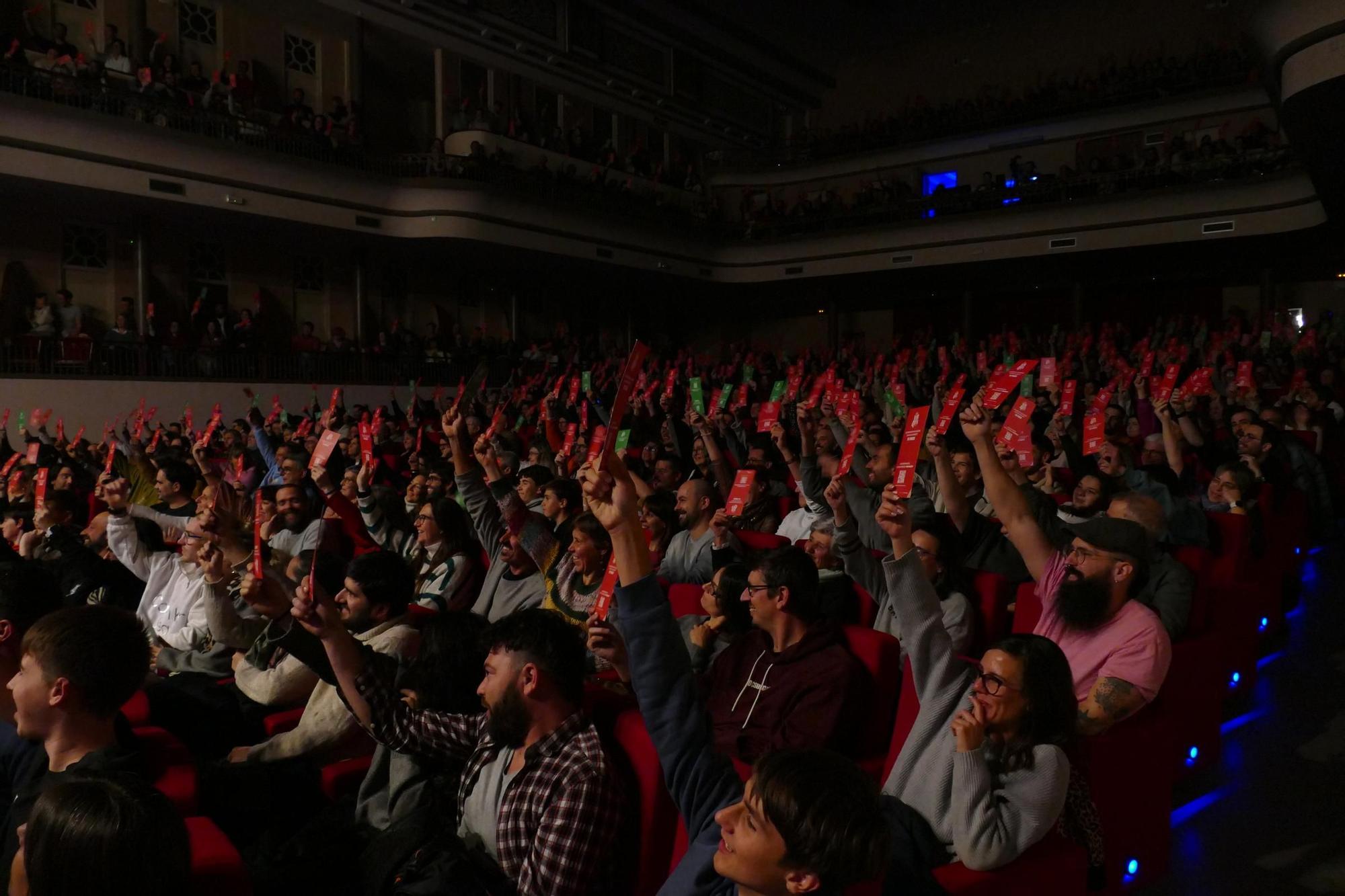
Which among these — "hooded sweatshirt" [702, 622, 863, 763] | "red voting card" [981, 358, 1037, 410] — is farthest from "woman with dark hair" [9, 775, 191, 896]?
"red voting card" [981, 358, 1037, 410]

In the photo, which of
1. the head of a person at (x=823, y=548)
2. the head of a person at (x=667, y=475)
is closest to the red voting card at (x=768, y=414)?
the head of a person at (x=667, y=475)

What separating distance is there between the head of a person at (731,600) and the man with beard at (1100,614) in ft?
2.42

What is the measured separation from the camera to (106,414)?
1099 cm

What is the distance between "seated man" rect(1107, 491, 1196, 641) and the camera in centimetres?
263

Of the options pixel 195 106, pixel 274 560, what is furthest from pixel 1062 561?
pixel 195 106

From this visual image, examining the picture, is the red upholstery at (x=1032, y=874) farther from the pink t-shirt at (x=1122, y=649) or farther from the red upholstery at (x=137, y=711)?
the red upholstery at (x=137, y=711)

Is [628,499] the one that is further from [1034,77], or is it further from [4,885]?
[1034,77]

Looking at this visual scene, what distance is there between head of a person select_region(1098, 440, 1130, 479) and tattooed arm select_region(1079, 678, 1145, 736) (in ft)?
7.21

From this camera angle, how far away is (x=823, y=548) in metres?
2.89

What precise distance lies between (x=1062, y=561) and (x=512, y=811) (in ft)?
5.27

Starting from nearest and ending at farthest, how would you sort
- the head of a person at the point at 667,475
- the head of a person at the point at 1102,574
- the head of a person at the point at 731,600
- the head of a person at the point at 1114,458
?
the head of a person at the point at 1102,574, the head of a person at the point at 731,600, the head of a person at the point at 1114,458, the head of a person at the point at 667,475

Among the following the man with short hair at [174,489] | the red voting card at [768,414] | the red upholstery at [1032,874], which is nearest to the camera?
the red upholstery at [1032,874]

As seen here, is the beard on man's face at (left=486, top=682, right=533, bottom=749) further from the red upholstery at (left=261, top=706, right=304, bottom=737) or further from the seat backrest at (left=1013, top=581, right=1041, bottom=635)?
the seat backrest at (left=1013, top=581, right=1041, bottom=635)

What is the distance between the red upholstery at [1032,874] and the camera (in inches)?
56.9
